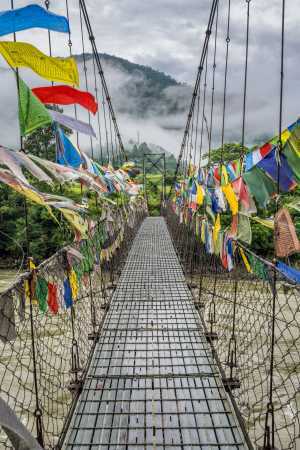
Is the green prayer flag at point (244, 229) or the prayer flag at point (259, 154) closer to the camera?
the prayer flag at point (259, 154)

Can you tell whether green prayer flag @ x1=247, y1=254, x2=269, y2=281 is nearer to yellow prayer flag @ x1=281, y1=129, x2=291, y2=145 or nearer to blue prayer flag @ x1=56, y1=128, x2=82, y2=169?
yellow prayer flag @ x1=281, y1=129, x2=291, y2=145

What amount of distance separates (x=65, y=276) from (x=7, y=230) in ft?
46.4

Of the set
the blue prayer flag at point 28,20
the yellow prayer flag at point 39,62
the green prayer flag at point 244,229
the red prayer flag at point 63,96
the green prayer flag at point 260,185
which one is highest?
the blue prayer flag at point 28,20

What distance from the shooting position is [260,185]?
2088 millimetres

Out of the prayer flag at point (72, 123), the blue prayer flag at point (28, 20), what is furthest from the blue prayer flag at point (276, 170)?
the blue prayer flag at point (28, 20)

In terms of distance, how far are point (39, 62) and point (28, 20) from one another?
165 mm

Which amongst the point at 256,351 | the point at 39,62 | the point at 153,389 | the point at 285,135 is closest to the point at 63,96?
the point at 39,62

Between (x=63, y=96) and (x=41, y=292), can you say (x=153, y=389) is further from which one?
(x=63, y=96)

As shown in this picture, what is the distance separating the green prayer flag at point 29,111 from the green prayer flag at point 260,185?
113 centimetres

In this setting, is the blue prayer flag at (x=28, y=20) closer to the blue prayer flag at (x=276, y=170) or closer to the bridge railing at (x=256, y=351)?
Result: the blue prayer flag at (x=276, y=170)

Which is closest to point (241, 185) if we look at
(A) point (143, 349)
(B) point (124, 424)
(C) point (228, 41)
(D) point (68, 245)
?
(D) point (68, 245)

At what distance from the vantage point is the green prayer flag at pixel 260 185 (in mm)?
2056

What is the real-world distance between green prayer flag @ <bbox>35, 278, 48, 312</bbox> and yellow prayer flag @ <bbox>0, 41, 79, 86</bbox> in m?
0.84

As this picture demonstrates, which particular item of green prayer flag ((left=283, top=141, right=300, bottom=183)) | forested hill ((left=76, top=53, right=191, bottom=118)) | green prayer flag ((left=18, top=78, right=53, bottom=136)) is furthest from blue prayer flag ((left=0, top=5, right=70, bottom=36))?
forested hill ((left=76, top=53, right=191, bottom=118))
